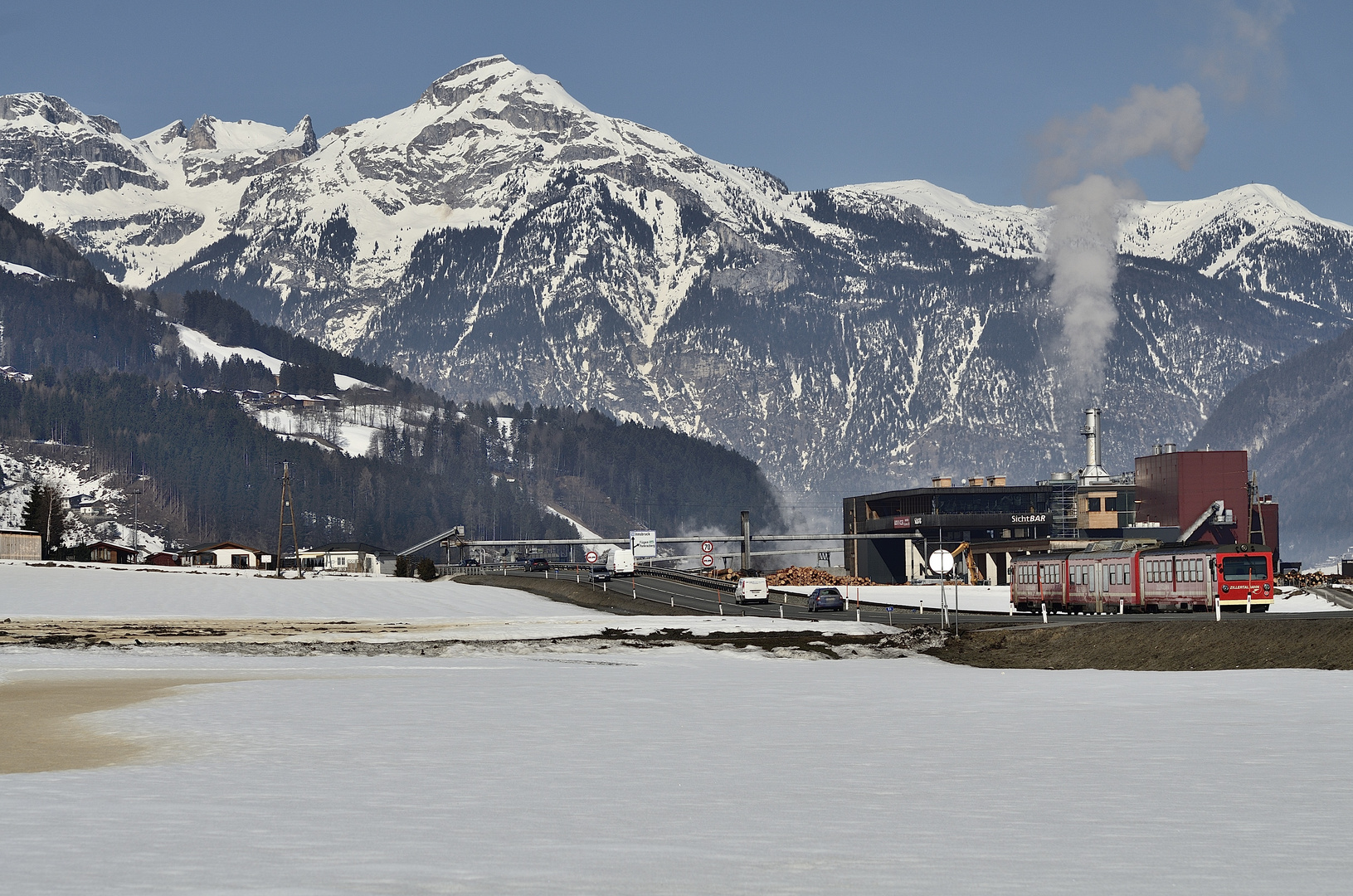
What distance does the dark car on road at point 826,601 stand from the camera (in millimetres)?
103688

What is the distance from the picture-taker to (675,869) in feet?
55.0

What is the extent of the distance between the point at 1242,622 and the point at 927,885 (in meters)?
51.0

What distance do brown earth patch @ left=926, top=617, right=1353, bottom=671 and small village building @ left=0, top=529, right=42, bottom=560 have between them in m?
150

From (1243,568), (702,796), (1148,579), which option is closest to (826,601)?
(1148,579)

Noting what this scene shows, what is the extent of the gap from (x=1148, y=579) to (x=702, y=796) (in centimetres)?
7232

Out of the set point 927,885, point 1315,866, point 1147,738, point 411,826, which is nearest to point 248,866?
point 411,826

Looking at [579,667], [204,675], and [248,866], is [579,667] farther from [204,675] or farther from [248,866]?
[248,866]

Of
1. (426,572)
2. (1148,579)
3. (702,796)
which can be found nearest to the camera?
(702,796)

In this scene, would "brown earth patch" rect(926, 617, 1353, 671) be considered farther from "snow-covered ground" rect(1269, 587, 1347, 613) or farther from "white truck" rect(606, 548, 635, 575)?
"white truck" rect(606, 548, 635, 575)

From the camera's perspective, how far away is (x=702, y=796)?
22672mm

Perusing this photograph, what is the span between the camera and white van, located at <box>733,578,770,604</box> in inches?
4626

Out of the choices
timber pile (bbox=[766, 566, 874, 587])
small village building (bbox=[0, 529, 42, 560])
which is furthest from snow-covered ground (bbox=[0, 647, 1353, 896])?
small village building (bbox=[0, 529, 42, 560])

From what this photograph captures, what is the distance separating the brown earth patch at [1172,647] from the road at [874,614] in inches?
191

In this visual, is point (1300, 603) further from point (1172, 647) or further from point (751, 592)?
point (1172, 647)
